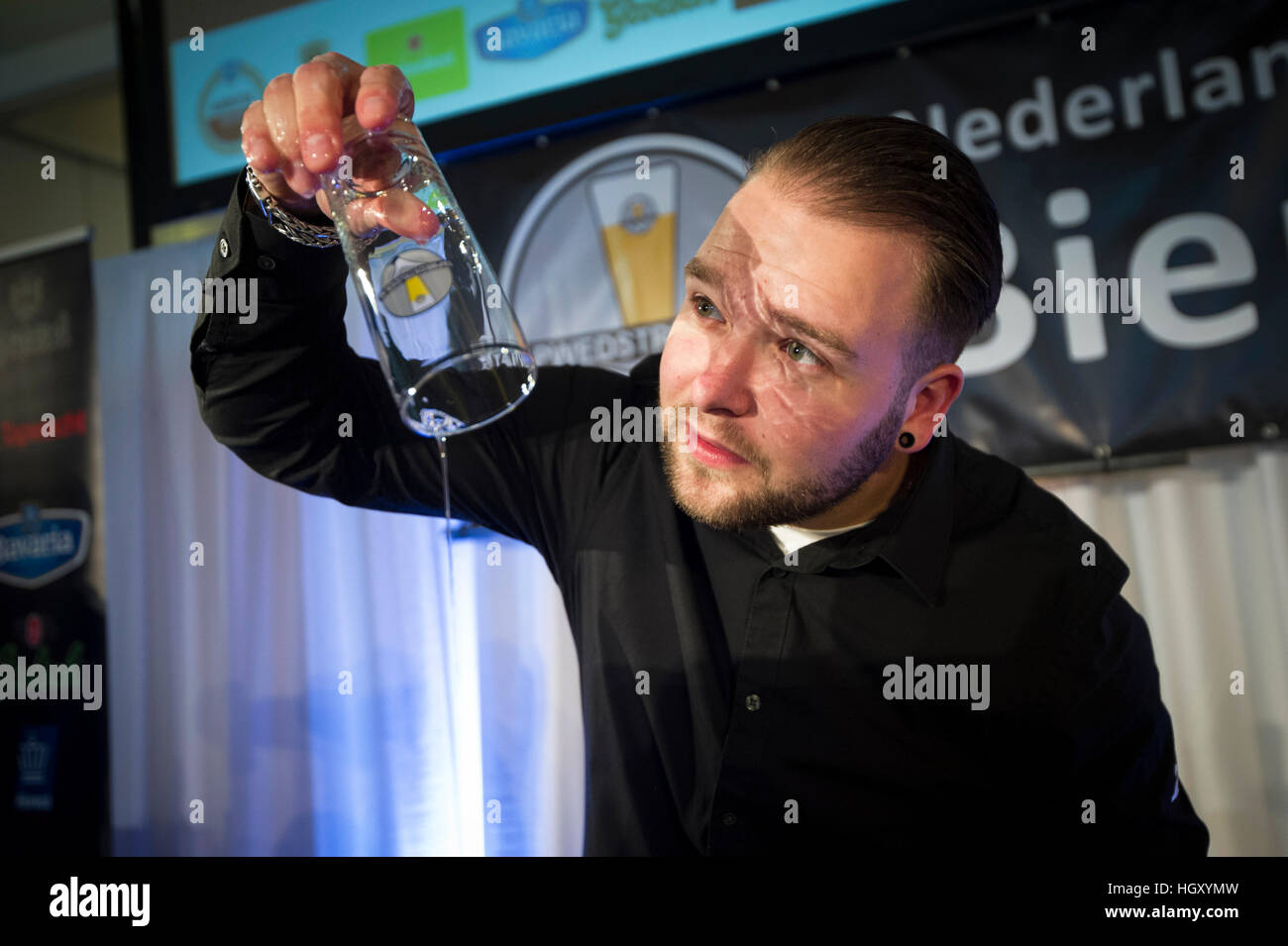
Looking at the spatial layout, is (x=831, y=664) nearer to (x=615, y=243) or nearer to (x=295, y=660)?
(x=615, y=243)

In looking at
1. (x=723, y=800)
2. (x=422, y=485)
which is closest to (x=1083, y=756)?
(x=723, y=800)

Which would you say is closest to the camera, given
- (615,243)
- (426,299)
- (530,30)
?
(426,299)

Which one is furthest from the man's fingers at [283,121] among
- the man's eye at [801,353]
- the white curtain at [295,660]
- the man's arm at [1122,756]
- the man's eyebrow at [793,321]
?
the white curtain at [295,660]

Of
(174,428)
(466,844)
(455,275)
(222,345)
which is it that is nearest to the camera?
(455,275)

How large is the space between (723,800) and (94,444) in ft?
8.88

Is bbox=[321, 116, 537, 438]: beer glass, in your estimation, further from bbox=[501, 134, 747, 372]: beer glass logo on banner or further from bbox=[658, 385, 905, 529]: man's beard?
bbox=[501, 134, 747, 372]: beer glass logo on banner

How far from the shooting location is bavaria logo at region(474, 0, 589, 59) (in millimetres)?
2549

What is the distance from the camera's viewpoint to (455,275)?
3.12 ft

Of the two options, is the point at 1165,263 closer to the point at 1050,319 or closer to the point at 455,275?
the point at 1050,319

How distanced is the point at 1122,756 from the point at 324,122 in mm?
1178

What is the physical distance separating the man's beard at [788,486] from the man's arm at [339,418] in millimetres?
221

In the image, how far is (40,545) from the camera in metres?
3.04

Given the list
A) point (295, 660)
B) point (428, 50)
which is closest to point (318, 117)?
point (428, 50)

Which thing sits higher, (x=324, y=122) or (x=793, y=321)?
(x=324, y=122)
